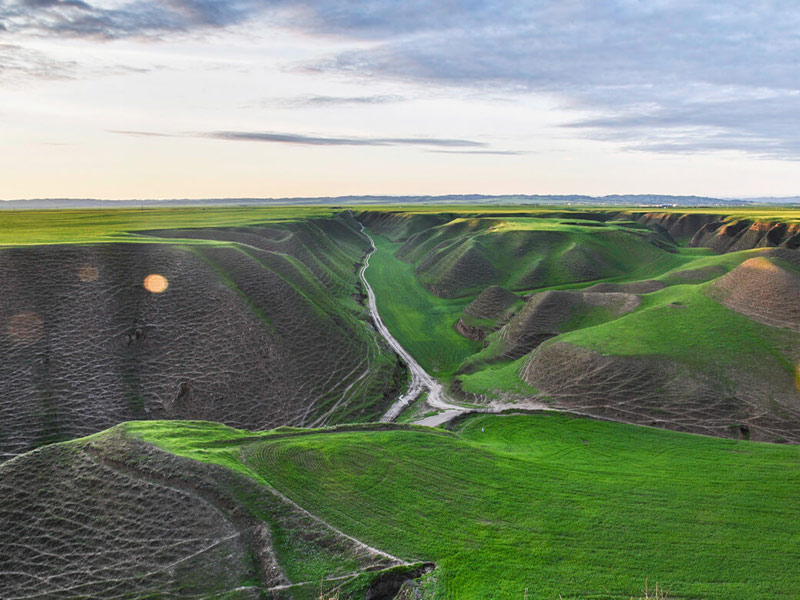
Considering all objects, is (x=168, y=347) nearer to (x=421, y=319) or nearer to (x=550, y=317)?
(x=421, y=319)

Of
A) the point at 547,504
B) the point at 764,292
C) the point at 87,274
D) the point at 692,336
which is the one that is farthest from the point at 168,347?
the point at 764,292

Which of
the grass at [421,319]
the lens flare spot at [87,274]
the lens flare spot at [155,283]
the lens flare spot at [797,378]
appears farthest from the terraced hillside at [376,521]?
the grass at [421,319]

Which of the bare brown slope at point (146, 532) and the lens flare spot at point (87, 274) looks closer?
the bare brown slope at point (146, 532)

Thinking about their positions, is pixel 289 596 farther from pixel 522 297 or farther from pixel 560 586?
pixel 522 297

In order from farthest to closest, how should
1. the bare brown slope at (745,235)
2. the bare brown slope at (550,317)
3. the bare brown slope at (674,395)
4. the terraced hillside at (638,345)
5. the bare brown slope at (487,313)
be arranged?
the bare brown slope at (745,235) → the bare brown slope at (487,313) → the bare brown slope at (550,317) → the terraced hillside at (638,345) → the bare brown slope at (674,395)

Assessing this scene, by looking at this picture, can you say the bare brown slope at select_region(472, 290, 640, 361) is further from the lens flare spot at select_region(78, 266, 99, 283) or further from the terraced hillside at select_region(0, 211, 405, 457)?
the lens flare spot at select_region(78, 266, 99, 283)

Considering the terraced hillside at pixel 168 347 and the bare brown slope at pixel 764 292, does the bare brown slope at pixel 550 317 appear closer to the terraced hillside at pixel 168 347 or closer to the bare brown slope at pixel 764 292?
the bare brown slope at pixel 764 292
